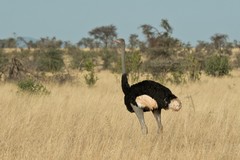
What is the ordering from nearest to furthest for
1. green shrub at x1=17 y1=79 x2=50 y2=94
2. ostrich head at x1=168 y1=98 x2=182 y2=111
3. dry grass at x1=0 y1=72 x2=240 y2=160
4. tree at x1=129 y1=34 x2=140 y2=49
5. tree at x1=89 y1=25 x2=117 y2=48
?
1. dry grass at x1=0 y1=72 x2=240 y2=160
2. ostrich head at x1=168 y1=98 x2=182 y2=111
3. green shrub at x1=17 y1=79 x2=50 y2=94
4. tree at x1=129 y1=34 x2=140 y2=49
5. tree at x1=89 y1=25 x2=117 y2=48

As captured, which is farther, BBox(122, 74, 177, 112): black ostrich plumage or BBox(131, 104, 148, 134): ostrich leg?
BBox(131, 104, 148, 134): ostrich leg

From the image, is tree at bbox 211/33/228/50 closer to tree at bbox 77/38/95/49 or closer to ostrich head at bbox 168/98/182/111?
tree at bbox 77/38/95/49

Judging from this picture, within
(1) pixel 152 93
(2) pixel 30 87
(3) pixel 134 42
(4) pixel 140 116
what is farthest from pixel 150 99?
(3) pixel 134 42

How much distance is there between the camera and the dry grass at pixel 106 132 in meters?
4.98

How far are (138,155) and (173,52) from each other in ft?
49.5

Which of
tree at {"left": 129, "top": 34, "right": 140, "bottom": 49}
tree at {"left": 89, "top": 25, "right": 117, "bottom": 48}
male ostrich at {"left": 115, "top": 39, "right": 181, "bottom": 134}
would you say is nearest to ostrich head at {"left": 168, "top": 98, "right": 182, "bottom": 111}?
male ostrich at {"left": 115, "top": 39, "right": 181, "bottom": 134}

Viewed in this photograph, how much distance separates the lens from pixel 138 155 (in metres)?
4.88

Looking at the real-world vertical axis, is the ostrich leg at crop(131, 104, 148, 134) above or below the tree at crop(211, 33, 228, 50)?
below

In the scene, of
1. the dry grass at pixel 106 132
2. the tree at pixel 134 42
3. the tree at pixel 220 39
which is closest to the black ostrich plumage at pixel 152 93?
the dry grass at pixel 106 132

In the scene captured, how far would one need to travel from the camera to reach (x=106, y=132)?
6504 millimetres

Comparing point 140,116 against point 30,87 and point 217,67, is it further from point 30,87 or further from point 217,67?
point 217,67

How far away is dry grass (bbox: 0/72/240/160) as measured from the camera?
196 inches

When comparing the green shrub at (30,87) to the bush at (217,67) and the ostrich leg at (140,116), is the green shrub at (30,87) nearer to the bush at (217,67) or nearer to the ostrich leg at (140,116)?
the ostrich leg at (140,116)

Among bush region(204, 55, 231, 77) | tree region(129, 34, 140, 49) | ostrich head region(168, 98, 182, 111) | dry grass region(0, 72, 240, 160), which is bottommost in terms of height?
dry grass region(0, 72, 240, 160)
